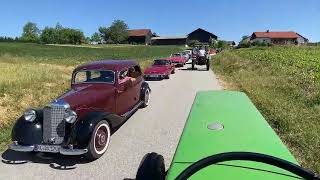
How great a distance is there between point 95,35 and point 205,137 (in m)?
150

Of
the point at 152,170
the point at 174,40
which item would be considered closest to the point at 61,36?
the point at 174,40

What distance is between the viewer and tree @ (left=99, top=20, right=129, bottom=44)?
132m

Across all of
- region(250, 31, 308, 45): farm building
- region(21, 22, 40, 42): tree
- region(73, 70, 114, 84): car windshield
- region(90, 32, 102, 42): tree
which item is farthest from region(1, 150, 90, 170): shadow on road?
region(21, 22, 40, 42): tree

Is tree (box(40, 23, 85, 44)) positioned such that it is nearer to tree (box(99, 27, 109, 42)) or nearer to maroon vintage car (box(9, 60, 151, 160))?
tree (box(99, 27, 109, 42))

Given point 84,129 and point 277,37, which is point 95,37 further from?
point 84,129

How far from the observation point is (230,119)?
434cm

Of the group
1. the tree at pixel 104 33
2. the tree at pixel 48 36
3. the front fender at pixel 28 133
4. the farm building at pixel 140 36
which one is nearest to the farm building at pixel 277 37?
the farm building at pixel 140 36

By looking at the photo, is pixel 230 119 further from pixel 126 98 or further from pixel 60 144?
pixel 126 98

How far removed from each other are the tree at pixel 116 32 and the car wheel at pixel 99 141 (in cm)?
12590

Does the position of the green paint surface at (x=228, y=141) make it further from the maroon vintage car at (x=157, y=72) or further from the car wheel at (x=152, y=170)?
the maroon vintage car at (x=157, y=72)

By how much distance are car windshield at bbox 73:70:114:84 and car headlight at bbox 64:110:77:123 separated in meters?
2.12

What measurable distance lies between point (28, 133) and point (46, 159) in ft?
2.02

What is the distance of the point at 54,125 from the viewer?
684 cm

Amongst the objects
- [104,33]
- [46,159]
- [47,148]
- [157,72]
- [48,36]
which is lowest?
[46,159]
